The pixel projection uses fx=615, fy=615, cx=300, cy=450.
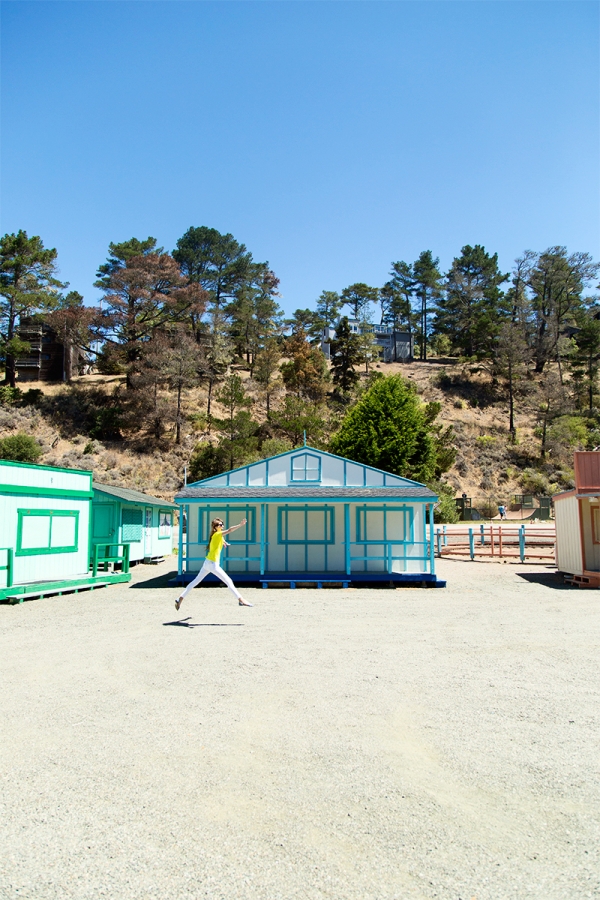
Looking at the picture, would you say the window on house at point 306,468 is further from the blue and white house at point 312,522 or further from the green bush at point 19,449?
the green bush at point 19,449

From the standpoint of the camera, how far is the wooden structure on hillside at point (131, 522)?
72.6 feet

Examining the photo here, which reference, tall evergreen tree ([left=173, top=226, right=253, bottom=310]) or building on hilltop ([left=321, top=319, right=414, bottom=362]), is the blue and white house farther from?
building on hilltop ([left=321, top=319, right=414, bottom=362])

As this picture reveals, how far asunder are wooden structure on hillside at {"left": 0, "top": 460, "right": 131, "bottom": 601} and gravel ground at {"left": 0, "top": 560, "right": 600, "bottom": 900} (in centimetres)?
615

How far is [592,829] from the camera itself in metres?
3.88

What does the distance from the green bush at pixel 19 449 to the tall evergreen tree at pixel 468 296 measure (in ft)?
164

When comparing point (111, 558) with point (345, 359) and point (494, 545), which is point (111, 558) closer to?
point (494, 545)

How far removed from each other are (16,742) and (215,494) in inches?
521

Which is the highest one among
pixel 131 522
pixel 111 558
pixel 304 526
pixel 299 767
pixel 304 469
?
pixel 304 469

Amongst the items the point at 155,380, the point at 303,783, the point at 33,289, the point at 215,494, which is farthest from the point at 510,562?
the point at 33,289

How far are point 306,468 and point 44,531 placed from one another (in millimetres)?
7828

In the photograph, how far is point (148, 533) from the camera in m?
26.3

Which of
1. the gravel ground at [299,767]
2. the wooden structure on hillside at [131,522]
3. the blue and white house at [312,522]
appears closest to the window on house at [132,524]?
the wooden structure on hillside at [131,522]

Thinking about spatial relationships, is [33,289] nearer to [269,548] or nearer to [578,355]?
[269,548]

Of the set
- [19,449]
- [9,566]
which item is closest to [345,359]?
[19,449]
